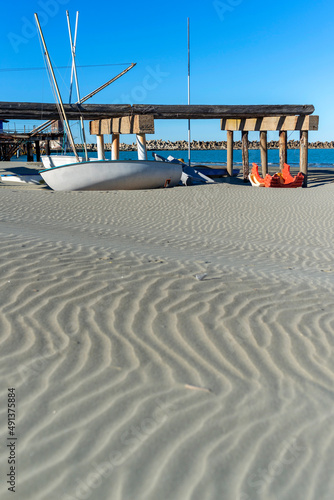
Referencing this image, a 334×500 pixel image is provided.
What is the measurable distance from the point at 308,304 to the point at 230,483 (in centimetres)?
275

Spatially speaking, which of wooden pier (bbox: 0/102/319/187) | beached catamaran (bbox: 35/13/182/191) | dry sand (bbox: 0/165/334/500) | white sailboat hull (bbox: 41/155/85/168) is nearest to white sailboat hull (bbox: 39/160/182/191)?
beached catamaran (bbox: 35/13/182/191)

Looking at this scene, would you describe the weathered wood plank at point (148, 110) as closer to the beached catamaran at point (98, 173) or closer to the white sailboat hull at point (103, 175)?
the beached catamaran at point (98, 173)

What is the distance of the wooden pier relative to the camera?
1756 cm

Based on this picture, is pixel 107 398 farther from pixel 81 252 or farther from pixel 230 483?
pixel 81 252

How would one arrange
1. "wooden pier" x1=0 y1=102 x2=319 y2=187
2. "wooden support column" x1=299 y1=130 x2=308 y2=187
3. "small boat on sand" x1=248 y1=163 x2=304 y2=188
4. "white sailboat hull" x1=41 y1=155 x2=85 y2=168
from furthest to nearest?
"white sailboat hull" x1=41 y1=155 x2=85 y2=168
"small boat on sand" x1=248 y1=163 x2=304 y2=188
"wooden support column" x1=299 y1=130 x2=308 y2=187
"wooden pier" x1=0 y1=102 x2=319 y2=187

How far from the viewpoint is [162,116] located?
1870 cm

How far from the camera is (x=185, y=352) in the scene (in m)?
3.47

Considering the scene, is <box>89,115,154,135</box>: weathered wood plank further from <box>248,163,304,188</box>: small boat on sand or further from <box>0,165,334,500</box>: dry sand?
<box>0,165,334,500</box>: dry sand

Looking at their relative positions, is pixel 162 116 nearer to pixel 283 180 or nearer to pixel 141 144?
pixel 141 144

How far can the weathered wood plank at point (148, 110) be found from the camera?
17312 millimetres

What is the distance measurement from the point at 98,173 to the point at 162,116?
155 inches

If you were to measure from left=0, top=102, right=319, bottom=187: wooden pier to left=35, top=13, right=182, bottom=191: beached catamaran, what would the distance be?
1110mm

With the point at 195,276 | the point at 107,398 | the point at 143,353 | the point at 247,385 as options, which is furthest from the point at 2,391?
the point at 195,276

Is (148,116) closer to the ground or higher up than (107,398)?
higher up
